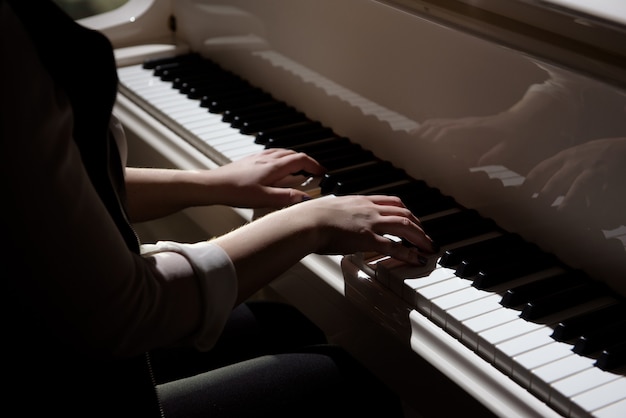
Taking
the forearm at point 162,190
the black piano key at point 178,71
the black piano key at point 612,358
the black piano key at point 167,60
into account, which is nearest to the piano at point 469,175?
the black piano key at point 612,358

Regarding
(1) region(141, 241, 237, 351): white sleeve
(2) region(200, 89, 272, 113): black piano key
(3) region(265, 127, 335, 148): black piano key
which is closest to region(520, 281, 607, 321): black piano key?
(1) region(141, 241, 237, 351): white sleeve

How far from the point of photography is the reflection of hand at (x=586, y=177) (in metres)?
1.19

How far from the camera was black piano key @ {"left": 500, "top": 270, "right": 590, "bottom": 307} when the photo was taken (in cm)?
119

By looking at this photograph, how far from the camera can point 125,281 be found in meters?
0.95

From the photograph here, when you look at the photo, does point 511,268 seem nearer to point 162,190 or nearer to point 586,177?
point 586,177

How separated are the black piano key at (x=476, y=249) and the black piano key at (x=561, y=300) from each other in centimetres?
14

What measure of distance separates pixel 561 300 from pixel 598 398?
0.20 meters

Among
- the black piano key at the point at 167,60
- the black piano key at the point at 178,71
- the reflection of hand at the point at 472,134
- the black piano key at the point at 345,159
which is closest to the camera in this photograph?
the reflection of hand at the point at 472,134

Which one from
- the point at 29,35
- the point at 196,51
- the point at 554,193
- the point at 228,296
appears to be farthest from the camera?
the point at 196,51

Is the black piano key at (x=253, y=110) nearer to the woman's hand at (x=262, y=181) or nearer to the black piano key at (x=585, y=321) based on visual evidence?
the woman's hand at (x=262, y=181)

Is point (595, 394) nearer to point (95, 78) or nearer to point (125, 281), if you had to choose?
point (125, 281)

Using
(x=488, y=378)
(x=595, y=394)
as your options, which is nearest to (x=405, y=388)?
(x=488, y=378)

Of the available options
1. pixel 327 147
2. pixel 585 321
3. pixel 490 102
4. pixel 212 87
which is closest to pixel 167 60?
pixel 212 87

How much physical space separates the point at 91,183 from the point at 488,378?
526mm
